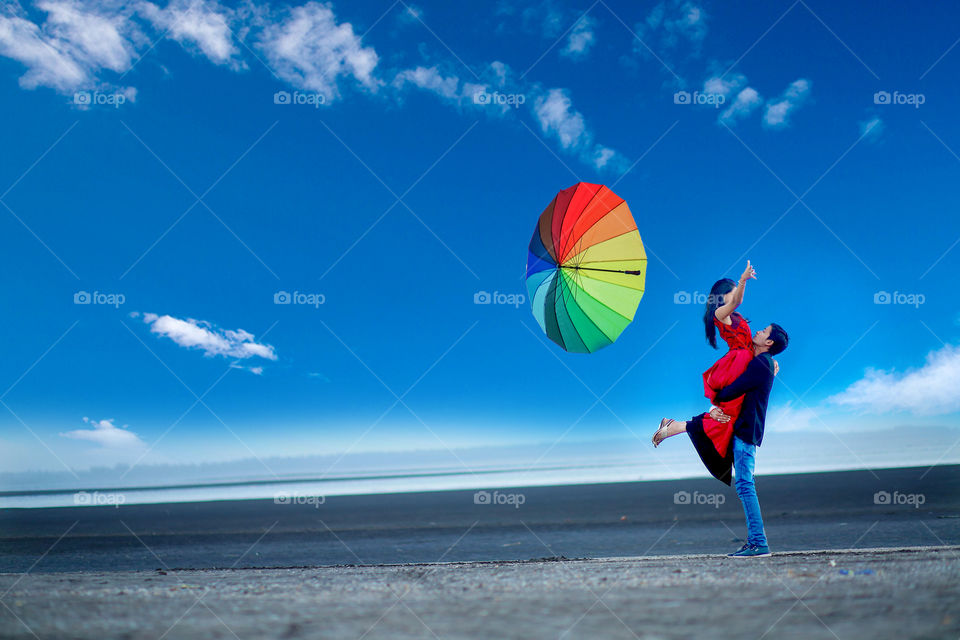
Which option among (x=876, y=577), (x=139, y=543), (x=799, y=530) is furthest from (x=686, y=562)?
(x=139, y=543)

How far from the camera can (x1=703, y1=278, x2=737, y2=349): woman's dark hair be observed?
18.8 feet

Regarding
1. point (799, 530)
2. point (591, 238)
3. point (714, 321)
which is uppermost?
point (591, 238)

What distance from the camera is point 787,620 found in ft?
11.1

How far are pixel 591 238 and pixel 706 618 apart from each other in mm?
4116

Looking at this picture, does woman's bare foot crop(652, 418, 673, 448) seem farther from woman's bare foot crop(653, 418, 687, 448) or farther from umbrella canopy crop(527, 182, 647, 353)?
umbrella canopy crop(527, 182, 647, 353)

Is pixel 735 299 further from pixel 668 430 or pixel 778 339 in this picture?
pixel 668 430

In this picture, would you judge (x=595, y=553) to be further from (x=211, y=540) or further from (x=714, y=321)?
(x=211, y=540)

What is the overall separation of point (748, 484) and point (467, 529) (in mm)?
7666

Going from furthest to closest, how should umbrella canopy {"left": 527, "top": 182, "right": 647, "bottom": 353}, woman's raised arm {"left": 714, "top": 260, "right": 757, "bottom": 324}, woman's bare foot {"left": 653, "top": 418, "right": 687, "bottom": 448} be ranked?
1. umbrella canopy {"left": 527, "top": 182, "right": 647, "bottom": 353}
2. woman's bare foot {"left": 653, "top": 418, "right": 687, "bottom": 448}
3. woman's raised arm {"left": 714, "top": 260, "right": 757, "bottom": 324}

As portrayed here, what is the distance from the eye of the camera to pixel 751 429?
18.2 ft

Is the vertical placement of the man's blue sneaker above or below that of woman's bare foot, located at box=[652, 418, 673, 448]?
below

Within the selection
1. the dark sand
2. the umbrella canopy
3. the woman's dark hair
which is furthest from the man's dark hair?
the dark sand

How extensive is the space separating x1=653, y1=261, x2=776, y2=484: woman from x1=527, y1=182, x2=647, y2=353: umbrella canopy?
0.99m

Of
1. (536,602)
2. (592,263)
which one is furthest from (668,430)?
(536,602)
